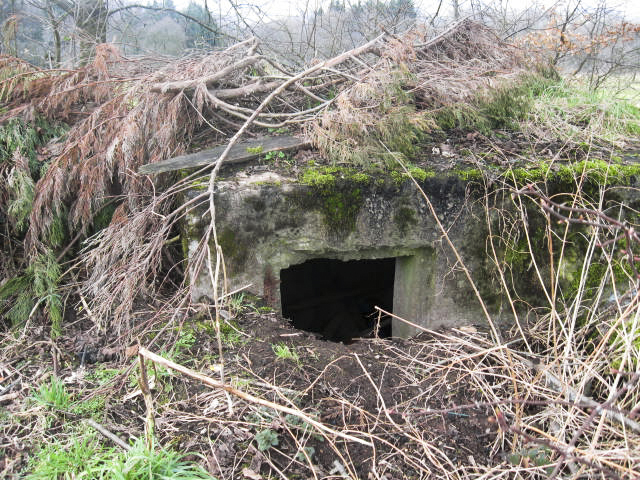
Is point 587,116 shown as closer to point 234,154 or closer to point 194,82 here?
point 234,154

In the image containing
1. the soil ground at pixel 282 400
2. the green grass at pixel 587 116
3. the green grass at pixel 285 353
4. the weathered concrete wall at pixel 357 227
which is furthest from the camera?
the green grass at pixel 587 116

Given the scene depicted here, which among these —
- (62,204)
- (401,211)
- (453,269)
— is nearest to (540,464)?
(453,269)

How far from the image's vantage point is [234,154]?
3482 millimetres

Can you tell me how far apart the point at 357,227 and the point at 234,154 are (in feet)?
3.52

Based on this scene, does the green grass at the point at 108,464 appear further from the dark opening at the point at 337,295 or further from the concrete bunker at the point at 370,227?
the dark opening at the point at 337,295

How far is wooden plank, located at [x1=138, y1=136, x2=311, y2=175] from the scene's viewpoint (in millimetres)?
3365

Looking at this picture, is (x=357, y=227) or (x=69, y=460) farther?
(x=357, y=227)

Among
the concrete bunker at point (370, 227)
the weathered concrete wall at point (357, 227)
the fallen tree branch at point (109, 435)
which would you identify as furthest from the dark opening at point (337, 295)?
the fallen tree branch at point (109, 435)

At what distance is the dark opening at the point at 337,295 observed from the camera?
5.52 meters

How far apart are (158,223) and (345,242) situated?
4.47 ft

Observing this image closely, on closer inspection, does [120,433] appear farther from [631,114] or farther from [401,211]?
[631,114]

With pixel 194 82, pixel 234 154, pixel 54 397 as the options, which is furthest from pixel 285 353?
pixel 194 82

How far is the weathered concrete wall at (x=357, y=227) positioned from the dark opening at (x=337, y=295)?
2.05m

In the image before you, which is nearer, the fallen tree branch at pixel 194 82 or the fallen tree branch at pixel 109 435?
the fallen tree branch at pixel 109 435
